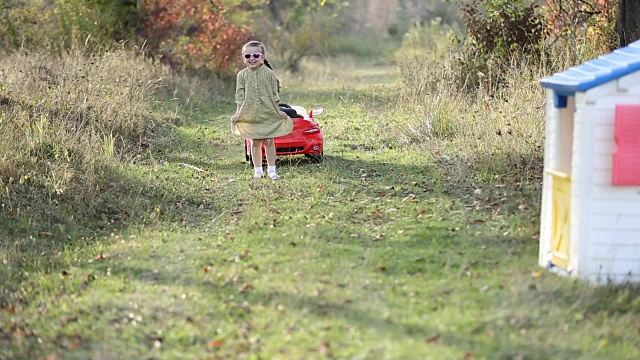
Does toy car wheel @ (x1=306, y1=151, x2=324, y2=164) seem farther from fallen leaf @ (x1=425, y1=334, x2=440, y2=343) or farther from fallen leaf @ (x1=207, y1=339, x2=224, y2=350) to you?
fallen leaf @ (x1=425, y1=334, x2=440, y2=343)

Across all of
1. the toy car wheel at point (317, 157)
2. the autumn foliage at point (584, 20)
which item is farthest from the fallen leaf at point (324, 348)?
the autumn foliage at point (584, 20)

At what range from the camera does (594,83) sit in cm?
569

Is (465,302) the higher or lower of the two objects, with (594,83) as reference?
lower

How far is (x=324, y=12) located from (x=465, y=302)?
34.9 metres

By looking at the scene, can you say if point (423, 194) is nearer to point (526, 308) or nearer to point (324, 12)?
point (526, 308)

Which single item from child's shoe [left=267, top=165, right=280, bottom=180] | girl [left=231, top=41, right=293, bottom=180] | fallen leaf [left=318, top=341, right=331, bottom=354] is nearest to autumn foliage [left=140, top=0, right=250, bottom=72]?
girl [left=231, top=41, right=293, bottom=180]

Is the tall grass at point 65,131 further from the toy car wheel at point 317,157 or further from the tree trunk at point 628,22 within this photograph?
the tree trunk at point 628,22

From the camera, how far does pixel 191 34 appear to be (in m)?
20.9

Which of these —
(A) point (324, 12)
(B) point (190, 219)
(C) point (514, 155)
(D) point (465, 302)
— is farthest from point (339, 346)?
(A) point (324, 12)

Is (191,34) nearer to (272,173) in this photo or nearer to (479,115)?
(479,115)

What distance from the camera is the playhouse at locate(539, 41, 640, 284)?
575cm

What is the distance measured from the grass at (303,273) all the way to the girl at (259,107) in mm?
435

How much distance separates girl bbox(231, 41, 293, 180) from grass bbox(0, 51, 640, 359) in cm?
44

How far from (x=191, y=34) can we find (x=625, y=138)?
16.2 meters
